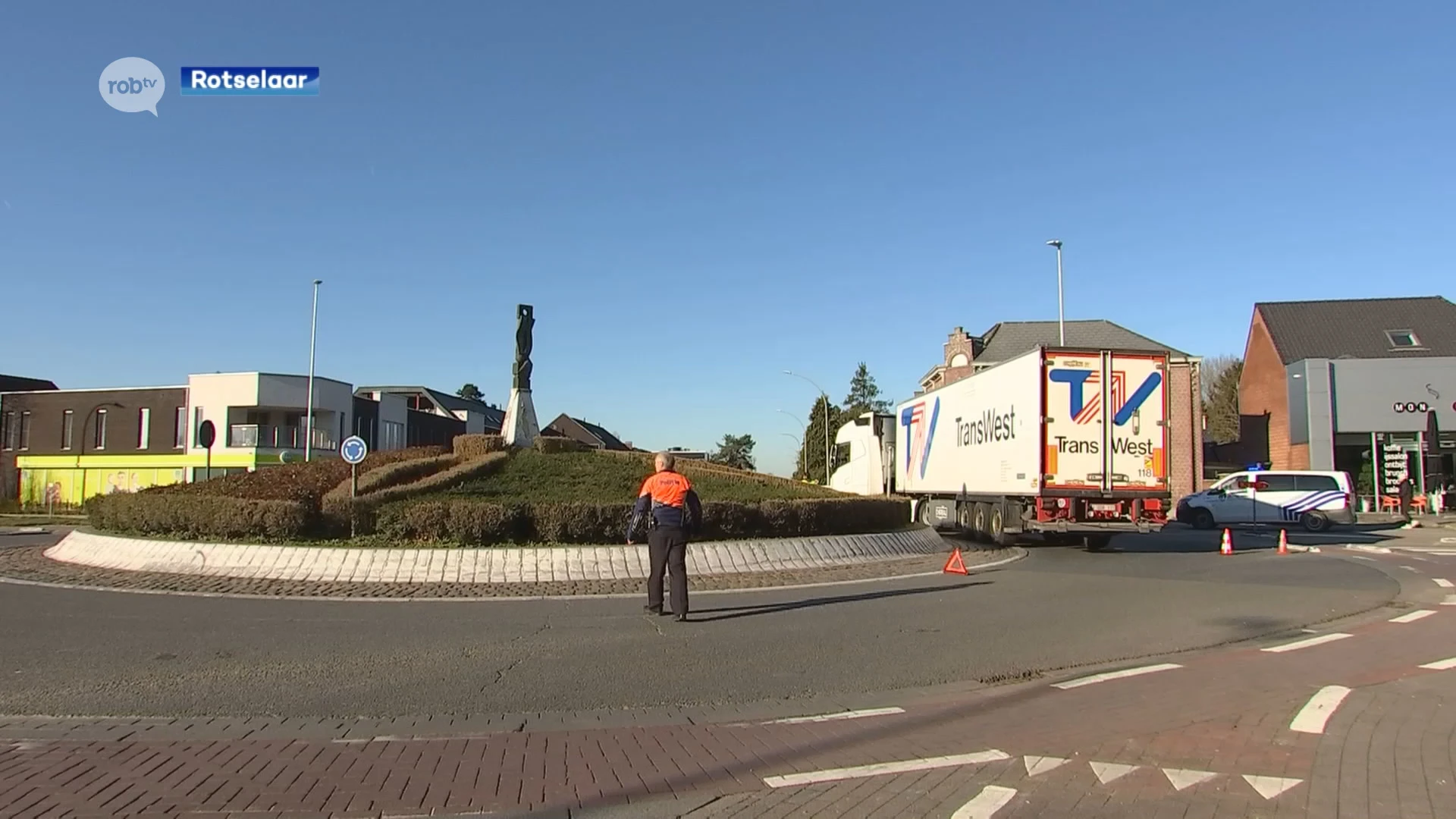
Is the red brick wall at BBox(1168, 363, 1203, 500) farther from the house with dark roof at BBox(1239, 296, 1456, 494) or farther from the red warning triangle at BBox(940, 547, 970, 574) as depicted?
the red warning triangle at BBox(940, 547, 970, 574)

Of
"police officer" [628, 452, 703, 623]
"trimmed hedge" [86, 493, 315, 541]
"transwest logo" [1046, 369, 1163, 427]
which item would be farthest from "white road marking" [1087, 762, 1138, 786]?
"transwest logo" [1046, 369, 1163, 427]

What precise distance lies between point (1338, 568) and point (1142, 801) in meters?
13.8

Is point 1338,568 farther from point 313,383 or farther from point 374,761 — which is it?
point 313,383

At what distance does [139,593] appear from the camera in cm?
1142

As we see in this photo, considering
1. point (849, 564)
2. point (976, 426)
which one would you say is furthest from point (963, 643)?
point (976, 426)

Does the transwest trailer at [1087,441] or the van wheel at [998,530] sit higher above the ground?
the transwest trailer at [1087,441]

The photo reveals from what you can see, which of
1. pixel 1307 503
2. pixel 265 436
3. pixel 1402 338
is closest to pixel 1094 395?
pixel 1307 503

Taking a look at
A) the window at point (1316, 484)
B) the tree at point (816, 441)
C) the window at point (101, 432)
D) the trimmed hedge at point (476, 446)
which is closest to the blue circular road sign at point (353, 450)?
the trimmed hedge at point (476, 446)

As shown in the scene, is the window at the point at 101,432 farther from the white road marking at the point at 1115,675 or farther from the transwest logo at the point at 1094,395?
the white road marking at the point at 1115,675

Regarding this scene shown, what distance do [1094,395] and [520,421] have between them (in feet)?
44.2

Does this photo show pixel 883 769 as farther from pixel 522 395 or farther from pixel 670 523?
pixel 522 395

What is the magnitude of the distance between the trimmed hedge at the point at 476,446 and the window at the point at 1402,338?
41.4 meters

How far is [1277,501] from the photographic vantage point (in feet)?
92.6

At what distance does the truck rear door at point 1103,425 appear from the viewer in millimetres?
17094
